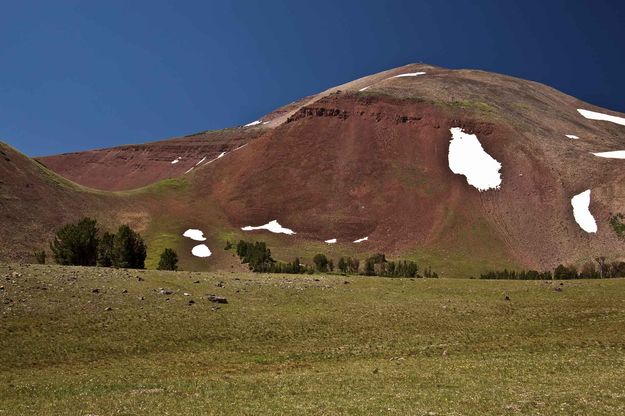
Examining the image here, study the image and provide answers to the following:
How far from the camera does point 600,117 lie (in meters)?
166

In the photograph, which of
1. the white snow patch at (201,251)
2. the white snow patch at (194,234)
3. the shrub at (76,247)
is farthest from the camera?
the white snow patch at (194,234)

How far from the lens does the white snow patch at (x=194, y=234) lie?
296 feet

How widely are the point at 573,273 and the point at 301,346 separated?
177ft

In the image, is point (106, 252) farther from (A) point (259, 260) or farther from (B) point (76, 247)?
(A) point (259, 260)

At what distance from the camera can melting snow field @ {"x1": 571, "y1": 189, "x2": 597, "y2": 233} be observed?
91.2 meters

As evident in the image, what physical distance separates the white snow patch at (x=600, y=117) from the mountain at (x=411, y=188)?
42.6 feet

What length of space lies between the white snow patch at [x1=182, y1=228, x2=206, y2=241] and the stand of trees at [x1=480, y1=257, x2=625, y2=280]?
4897 centimetres

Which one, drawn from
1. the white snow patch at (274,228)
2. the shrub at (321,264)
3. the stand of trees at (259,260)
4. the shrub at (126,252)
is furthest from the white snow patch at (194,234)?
the shrub at (126,252)

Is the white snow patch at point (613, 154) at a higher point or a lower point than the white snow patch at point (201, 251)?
higher

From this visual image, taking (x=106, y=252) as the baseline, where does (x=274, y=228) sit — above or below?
above

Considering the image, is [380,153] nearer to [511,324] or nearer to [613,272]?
[613,272]

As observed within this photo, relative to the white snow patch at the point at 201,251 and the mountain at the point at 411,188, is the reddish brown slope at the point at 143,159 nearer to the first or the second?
the mountain at the point at 411,188

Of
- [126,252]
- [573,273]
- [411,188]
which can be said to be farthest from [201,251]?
[573,273]

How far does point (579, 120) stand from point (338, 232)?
333ft
